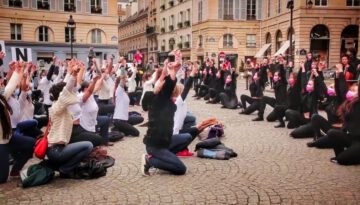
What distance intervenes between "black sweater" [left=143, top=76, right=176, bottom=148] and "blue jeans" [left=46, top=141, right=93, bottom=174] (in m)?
1.09

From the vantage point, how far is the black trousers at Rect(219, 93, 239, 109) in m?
16.4

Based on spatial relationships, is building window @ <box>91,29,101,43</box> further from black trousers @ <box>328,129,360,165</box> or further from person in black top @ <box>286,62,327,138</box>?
black trousers @ <box>328,129,360,165</box>

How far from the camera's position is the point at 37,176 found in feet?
21.3

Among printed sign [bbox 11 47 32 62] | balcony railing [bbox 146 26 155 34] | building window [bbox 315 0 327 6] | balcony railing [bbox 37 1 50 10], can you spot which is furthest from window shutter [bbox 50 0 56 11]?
printed sign [bbox 11 47 32 62]

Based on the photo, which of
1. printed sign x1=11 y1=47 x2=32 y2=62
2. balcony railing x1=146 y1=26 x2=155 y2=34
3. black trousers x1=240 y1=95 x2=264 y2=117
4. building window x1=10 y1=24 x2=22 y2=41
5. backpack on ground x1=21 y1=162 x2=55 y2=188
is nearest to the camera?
backpack on ground x1=21 y1=162 x2=55 y2=188

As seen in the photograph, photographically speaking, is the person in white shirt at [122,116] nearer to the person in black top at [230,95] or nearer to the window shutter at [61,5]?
the person in black top at [230,95]

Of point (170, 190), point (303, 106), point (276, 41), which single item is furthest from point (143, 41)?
point (170, 190)

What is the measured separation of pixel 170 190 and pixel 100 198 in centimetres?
105

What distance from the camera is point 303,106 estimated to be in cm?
1130

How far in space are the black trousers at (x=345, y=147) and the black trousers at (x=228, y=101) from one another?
8476mm

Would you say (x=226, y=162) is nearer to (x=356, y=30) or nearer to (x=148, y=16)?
(x=356, y=30)

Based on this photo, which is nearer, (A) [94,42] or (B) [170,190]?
(B) [170,190]

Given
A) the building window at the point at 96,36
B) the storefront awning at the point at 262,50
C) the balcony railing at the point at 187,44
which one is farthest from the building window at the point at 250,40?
the building window at the point at 96,36

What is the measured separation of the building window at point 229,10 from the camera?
47.7 meters
